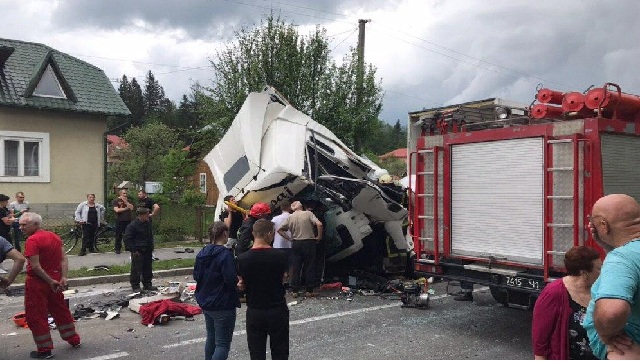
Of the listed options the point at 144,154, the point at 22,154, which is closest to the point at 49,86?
the point at 22,154

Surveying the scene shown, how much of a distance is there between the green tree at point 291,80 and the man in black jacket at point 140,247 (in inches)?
309

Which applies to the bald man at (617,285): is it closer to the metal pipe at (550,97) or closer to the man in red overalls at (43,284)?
the metal pipe at (550,97)

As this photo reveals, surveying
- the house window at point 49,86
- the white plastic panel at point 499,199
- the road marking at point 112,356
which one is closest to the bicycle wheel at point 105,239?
the house window at point 49,86

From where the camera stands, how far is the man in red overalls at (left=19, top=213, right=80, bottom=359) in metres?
6.28

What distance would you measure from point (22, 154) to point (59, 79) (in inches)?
112

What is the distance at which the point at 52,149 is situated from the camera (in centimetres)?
1819

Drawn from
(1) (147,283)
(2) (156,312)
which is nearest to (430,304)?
(2) (156,312)

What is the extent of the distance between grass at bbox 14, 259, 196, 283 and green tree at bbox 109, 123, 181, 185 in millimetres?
20164

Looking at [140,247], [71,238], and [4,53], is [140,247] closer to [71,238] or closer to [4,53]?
[71,238]

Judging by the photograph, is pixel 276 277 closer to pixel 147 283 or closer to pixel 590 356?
pixel 590 356

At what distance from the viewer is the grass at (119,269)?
11163 mm

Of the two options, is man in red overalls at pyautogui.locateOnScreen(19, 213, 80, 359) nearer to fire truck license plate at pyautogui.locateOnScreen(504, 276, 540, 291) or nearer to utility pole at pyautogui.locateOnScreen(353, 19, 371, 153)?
fire truck license plate at pyautogui.locateOnScreen(504, 276, 540, 291)

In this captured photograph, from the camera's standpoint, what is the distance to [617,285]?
238 cm

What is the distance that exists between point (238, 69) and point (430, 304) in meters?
10.8
